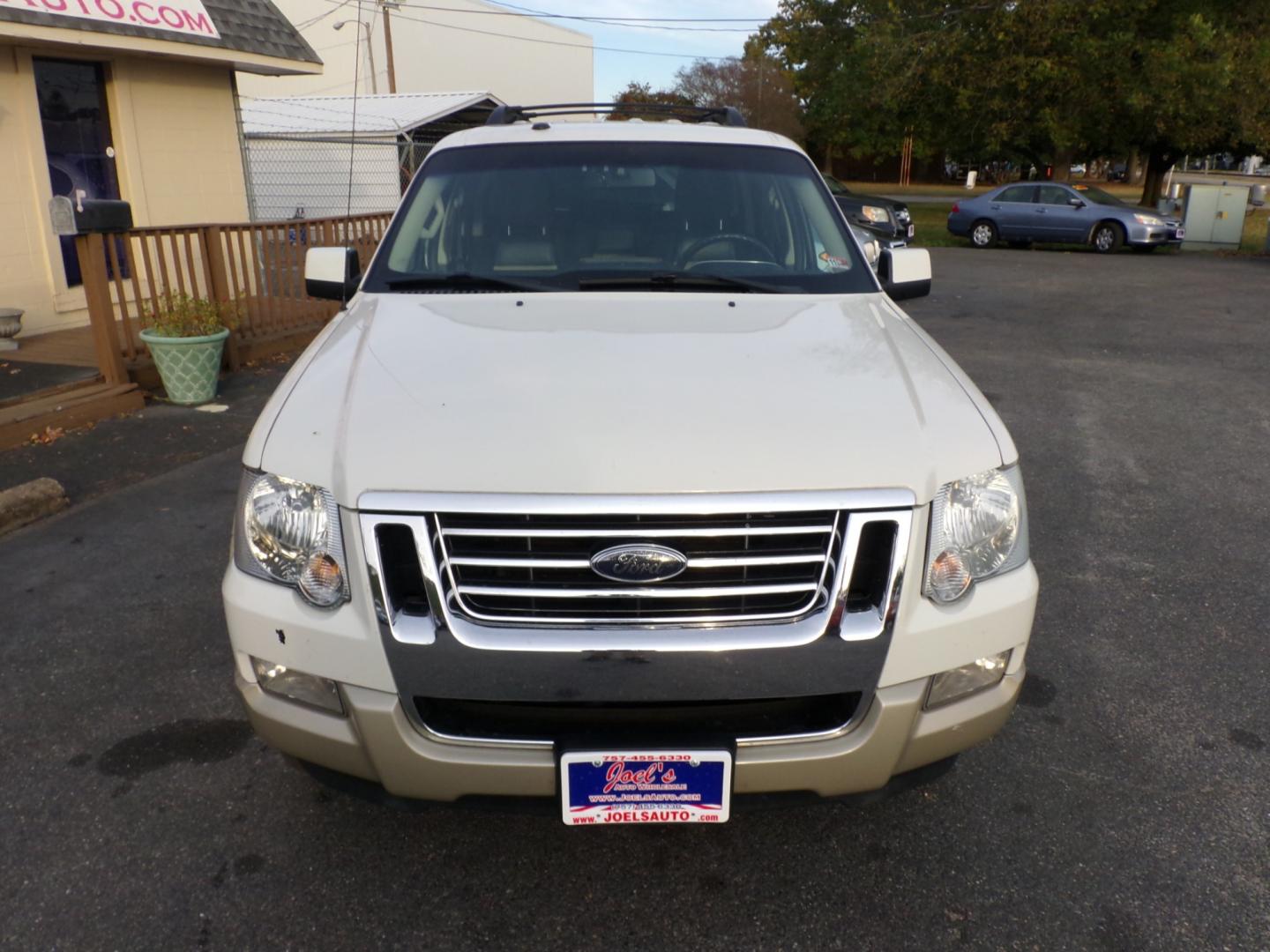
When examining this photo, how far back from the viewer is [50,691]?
3529 mm

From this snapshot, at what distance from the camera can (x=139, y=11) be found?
28.6 feet

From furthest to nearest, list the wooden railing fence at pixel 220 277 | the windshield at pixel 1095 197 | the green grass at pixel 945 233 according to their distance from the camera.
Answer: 1. the green grass at pixel 945 233
2. the windshield at pixel 1095 197
3. the wooden railing fence at pixel 220 277

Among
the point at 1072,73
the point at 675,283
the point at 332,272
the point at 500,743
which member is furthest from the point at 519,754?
the point at 1072,73

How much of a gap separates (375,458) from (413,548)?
0.74 feet

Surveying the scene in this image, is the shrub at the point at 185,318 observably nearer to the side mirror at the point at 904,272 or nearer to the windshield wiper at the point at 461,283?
the windshield wiper at the point at 461,283

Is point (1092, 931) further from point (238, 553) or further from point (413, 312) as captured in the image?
point (413, 312)

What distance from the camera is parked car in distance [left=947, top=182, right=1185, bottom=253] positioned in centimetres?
1983

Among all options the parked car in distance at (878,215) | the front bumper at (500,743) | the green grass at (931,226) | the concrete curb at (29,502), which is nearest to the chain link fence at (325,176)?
the parked car in distance at (878,215)

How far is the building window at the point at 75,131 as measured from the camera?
9.00 meters

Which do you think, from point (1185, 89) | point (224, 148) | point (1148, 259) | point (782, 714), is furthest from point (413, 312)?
point (1185, 89)

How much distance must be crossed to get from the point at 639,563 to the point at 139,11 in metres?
8.85

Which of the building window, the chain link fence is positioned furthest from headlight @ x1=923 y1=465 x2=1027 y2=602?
the chain link fence

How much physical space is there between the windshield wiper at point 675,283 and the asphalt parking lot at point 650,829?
64.7 inches

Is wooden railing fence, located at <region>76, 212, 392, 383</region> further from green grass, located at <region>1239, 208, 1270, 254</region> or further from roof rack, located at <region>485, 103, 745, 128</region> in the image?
green grass, located at <region>1239, 208, 1270, 254</region>
